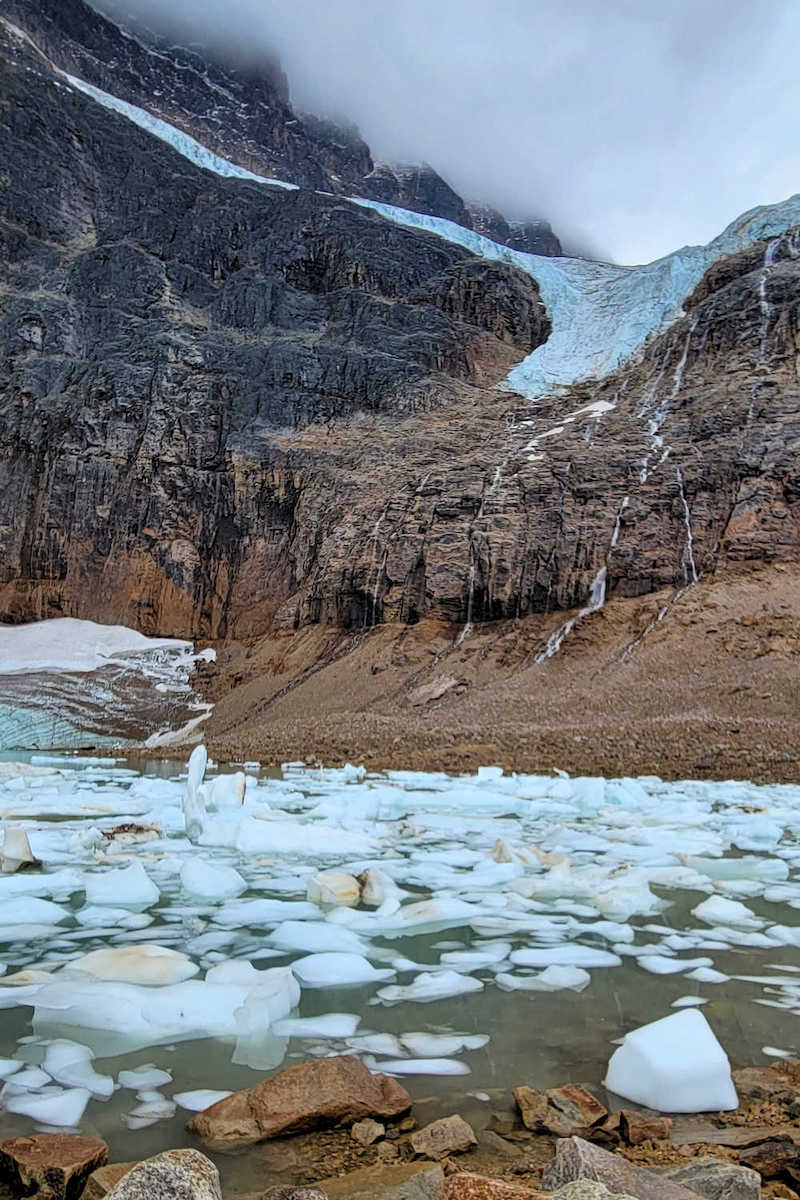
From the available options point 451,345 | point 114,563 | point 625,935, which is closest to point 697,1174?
point 625,935

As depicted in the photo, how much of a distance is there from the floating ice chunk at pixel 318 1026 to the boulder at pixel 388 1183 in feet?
2.50

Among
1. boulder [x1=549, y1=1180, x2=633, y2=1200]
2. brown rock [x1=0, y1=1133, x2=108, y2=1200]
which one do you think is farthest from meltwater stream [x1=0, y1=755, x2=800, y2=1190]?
boulder [x1=549, y1=1180, x2=633, y2=1200]

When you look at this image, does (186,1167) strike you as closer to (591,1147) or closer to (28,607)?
(591,1147)

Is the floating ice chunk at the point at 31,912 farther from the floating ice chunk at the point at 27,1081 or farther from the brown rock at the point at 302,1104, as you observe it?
the brown rock at the point at 302,1104

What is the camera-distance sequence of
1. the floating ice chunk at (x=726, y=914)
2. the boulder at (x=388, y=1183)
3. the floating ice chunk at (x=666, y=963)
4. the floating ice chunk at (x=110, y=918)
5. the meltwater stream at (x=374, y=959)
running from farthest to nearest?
the floating ice chunk at (x=726, y=914) → the floating ice chunk at (x=110, y=918) → the floating ice chunk at (x=666, y=963) → the meltwater stream at (x=374, y=959) → the boulder at (x=388, y=1183)

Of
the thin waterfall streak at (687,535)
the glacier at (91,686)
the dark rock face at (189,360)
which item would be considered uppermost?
the dark rock face at (189,360)

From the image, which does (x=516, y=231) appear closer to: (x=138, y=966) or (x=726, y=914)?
(x=726, y=914)

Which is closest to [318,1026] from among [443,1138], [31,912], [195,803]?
[443,1138]

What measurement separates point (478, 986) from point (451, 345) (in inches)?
1621

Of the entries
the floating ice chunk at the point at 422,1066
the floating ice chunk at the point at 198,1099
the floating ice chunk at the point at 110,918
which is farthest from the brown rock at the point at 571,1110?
the floating ice chunk at the point at 110,918

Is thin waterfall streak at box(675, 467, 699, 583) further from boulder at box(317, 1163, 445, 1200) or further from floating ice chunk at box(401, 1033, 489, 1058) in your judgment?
boulder at box(317, 1163, 445, 1200)

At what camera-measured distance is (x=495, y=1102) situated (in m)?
2.02

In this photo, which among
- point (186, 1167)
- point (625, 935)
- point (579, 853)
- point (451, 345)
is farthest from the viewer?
point (451, 345)

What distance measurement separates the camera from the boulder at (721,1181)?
1378mm
